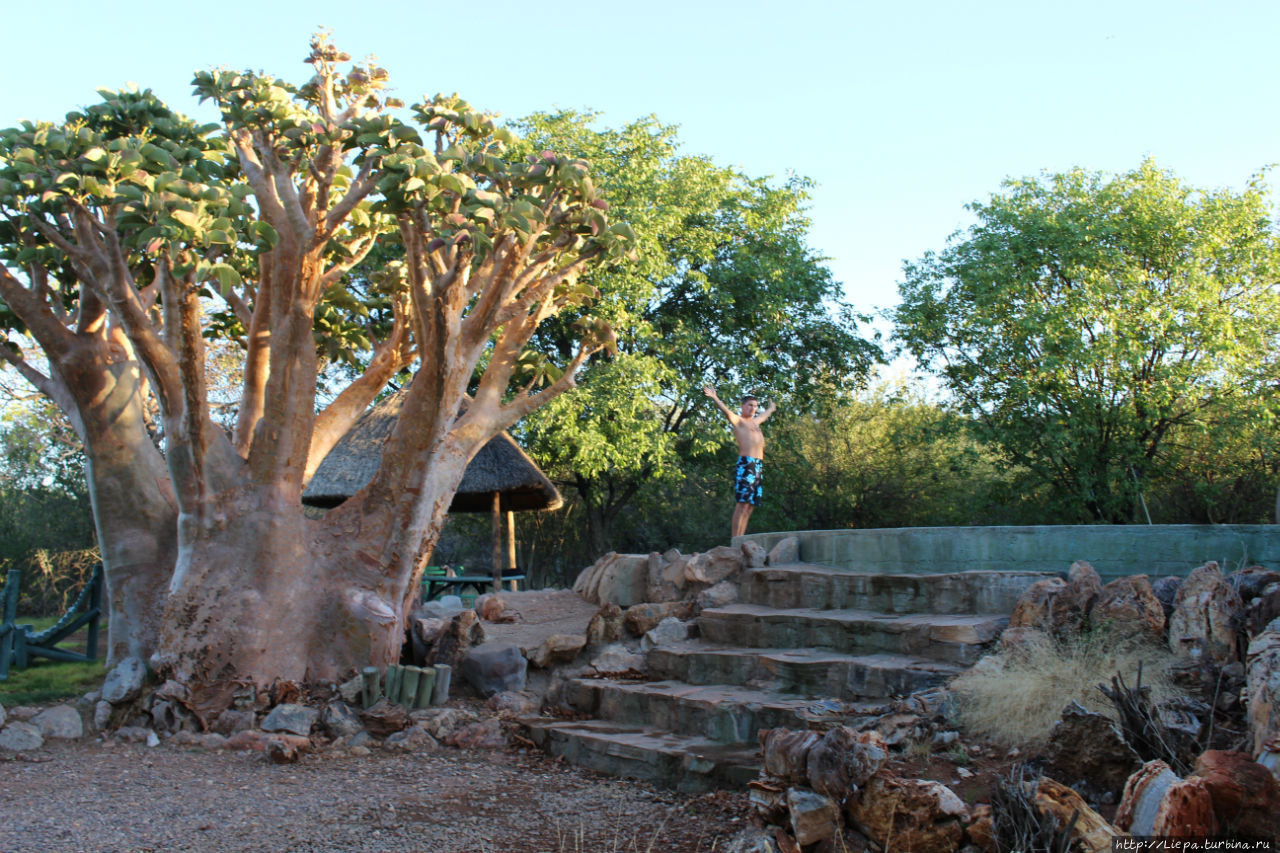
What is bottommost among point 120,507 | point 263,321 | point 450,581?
point 450,581

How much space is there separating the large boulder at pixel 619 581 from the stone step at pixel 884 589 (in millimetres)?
1770

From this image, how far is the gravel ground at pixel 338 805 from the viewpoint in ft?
14.5

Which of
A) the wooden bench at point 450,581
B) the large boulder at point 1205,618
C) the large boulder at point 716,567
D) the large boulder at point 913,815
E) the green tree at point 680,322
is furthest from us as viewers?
the green tree at point 680,322

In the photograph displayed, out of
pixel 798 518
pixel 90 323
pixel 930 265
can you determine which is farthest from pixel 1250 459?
pixel 90 323

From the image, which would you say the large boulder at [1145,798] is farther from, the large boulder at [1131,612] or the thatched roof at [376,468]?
the thatched roof at [376,468]

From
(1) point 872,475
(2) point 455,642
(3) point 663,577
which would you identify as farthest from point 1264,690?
(1) point 872,475

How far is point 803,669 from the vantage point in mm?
5852

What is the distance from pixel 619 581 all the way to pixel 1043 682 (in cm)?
539

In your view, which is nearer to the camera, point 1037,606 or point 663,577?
point 1037,606

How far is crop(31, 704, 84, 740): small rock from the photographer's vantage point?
638cm

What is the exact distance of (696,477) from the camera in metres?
21.3

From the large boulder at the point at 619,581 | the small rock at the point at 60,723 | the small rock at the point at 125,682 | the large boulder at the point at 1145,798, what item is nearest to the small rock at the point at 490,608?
the large boulder at the point at 619,581

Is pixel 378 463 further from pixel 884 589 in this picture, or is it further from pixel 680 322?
pixel 884 589

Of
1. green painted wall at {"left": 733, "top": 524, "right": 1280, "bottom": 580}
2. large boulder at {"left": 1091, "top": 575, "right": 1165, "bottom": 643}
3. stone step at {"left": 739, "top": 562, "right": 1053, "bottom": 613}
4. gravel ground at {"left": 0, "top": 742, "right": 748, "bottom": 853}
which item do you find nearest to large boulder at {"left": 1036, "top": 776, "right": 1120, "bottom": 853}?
gravel ground at {"left": 0, "top": 742, "right": 748, "bottom": 853}
